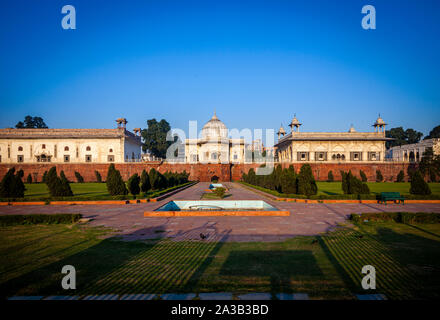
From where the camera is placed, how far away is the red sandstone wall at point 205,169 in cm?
3356

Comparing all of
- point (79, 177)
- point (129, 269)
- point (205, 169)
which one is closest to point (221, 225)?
point (129, 269)

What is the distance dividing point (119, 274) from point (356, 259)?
4032 mm

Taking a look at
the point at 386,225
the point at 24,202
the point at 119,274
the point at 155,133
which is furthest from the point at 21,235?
the point at 155,133

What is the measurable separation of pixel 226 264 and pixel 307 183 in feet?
33.3

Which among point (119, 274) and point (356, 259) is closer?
point (119, 274)

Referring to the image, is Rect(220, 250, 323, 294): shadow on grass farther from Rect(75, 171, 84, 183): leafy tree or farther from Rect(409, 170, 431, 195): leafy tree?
Rect(75, 171, 84, 183): leafy tree

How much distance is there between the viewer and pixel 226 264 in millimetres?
4664

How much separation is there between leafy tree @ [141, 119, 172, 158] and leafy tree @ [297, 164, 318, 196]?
34089 mm

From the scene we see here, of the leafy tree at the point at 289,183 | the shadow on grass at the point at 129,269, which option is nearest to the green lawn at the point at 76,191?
the leafy tree at the point at 289,183

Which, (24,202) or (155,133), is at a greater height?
(155,133)

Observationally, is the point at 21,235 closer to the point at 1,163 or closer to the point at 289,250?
the point at 289,250

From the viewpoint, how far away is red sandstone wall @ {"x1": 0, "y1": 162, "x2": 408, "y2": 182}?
110 ft

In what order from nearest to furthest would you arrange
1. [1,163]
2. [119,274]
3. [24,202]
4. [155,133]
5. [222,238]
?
[119,274]
[222,238]
[24,202]
[1,163]
[155,133]
